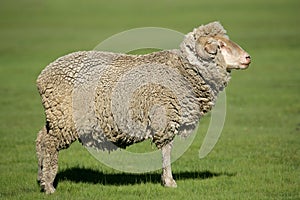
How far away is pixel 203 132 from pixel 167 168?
5763 mm

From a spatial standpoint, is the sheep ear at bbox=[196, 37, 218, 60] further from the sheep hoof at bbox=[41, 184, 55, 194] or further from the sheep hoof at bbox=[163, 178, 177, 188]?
the sheep hoof at bbox=[41, 184, 55, 194]

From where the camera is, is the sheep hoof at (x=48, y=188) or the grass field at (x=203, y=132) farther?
the grass field at (x=203, y=132)

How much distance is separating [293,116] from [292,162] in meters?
5.56

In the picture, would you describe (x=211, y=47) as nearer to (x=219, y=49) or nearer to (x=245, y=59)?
(x=219, y=49)

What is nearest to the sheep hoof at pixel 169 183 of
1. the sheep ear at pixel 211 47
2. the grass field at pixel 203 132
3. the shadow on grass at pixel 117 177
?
the grass field at pixel 203 132

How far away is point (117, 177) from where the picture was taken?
1123cm

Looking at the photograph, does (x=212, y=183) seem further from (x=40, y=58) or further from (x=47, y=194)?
(x=40, y=58)

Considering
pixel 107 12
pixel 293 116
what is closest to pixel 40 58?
pixel 293 116

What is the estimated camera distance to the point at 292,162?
12.0 metres

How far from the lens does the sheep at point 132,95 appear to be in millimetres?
9844

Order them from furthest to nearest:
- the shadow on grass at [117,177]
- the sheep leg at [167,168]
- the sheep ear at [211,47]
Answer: the shadow on grass at [117,177]
the sheep leg at [167,168]
the sheep ear at [211,47]

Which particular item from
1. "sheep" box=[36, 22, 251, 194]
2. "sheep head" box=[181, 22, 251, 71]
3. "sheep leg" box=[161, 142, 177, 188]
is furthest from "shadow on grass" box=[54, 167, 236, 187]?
"sheep head" box=[181, 22, 251, 71]

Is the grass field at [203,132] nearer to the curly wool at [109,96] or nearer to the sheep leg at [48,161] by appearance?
the sheep leg at [48,161]

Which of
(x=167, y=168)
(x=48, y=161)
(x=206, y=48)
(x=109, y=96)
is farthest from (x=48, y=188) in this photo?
(x=206, y=48)
